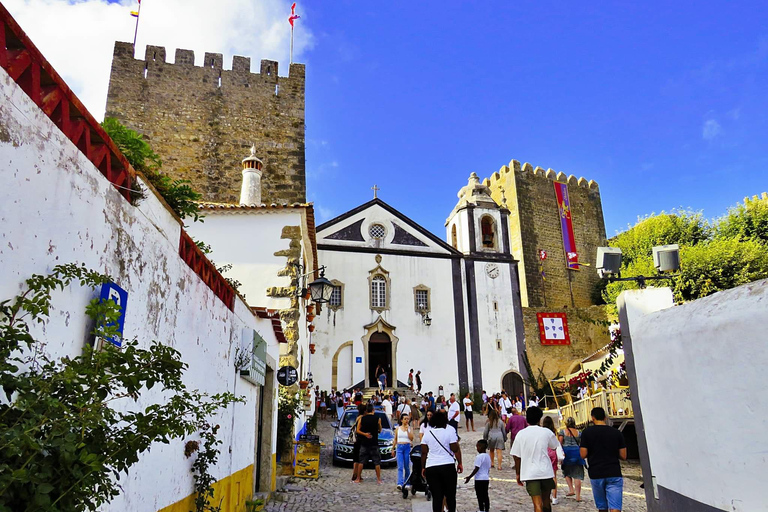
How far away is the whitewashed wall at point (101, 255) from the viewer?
7.55ft

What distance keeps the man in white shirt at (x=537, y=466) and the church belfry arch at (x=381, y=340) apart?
18.6 m

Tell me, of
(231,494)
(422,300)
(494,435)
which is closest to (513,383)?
Answer: (422,300)

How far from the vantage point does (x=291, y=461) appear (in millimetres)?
10602

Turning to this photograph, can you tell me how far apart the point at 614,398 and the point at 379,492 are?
20.4 ft

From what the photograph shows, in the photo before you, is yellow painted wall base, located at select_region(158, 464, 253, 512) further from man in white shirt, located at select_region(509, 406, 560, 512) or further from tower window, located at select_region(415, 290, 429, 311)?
tower window, located at select_region(415, 290, 429, 311)

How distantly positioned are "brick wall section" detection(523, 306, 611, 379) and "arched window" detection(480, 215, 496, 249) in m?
3.85

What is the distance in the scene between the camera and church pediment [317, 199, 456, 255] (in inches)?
1017

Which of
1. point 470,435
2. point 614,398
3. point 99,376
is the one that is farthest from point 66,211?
point 470,435

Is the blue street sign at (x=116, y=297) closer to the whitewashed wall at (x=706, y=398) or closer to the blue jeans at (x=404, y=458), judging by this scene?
the whitewashed wall at (x=706, y=398)

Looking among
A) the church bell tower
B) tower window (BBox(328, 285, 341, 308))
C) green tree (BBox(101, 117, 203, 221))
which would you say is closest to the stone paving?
green tree (BBox(101, 117, 203, 221))

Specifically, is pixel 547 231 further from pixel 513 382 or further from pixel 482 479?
pixel 482 479

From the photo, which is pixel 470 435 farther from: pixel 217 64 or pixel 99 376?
pixel 99 376

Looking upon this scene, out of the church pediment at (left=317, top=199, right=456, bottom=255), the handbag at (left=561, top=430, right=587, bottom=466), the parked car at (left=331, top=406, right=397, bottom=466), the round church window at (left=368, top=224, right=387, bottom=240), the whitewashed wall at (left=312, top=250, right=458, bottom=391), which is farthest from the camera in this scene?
the round church window at (left=368, top=224, right=387, bottom=240)

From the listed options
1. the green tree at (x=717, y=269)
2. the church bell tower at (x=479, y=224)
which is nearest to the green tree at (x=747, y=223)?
the green tree at (x=717, y=269)
